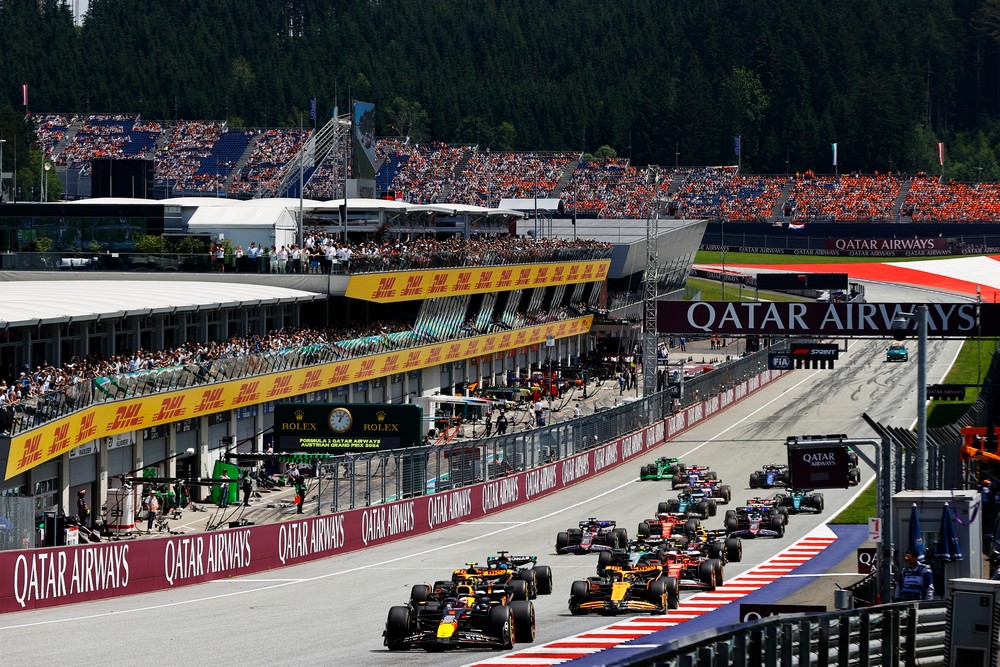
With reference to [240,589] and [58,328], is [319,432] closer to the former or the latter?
[58,328]

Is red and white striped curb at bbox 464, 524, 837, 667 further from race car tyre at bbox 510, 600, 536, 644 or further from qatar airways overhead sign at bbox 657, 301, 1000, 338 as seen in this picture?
qatar airways overhead sign at bbox 657, 301, 1000, 338

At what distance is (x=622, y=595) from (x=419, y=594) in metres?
4.57

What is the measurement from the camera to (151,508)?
125ft

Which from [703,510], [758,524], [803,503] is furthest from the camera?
[803,503]

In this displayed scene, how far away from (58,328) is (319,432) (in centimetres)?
804

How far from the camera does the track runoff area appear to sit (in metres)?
23.5

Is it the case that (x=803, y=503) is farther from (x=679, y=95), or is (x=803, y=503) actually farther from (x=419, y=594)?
(x=679, y=95)

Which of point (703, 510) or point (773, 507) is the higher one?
point (773, 507)

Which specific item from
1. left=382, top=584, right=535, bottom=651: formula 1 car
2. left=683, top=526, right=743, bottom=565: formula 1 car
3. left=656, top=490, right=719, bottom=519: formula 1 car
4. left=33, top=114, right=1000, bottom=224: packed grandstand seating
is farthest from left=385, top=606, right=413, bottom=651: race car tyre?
left=33, top=114, right=1000, bottom=224: packed grandstand seating

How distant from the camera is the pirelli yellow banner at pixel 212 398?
34.5m

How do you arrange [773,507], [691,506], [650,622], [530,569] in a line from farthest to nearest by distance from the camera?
[691,506], [773,507], [530,569], [650,622]

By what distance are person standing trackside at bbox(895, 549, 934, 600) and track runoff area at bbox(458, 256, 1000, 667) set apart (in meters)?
3.74

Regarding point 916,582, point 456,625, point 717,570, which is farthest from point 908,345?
point 456,625

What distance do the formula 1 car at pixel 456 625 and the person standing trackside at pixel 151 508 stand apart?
14.8 metres
